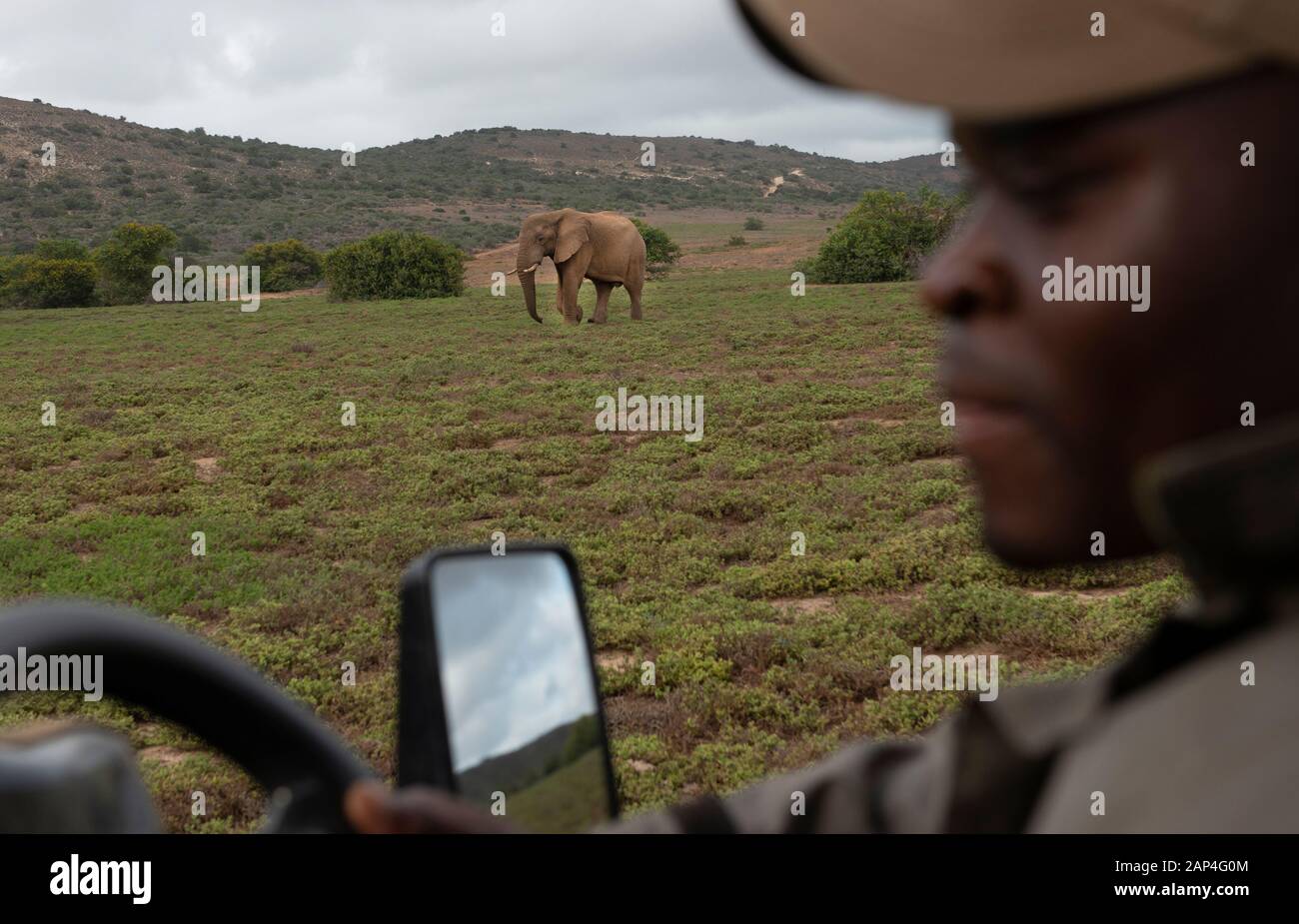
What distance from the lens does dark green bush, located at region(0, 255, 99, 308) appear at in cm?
3091

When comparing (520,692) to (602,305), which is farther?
(602,305)

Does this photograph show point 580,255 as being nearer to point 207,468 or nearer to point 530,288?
point 530,288

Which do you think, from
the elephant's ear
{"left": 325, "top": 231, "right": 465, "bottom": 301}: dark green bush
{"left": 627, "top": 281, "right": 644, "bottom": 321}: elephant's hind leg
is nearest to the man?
the elephant's ear

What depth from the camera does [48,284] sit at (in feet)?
101

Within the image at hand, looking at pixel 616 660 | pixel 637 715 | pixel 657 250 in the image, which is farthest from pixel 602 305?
pixel 637 715

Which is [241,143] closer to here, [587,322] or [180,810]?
[587,322]

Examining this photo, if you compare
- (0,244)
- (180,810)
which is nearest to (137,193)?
(0,244)

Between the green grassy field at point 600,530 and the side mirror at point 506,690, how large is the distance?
9.17ft

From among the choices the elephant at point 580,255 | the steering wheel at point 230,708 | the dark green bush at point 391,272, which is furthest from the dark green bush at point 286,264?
the steering wheel at point 230,708

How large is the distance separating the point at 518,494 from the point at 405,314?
1605 centimetres

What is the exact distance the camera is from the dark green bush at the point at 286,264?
120ft

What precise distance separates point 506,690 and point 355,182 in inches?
2888

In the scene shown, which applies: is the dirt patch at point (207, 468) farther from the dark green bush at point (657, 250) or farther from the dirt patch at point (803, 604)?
the dark green bush at point (657, 250)

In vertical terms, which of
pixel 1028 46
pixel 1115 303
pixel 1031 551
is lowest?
pixel 1031 551
